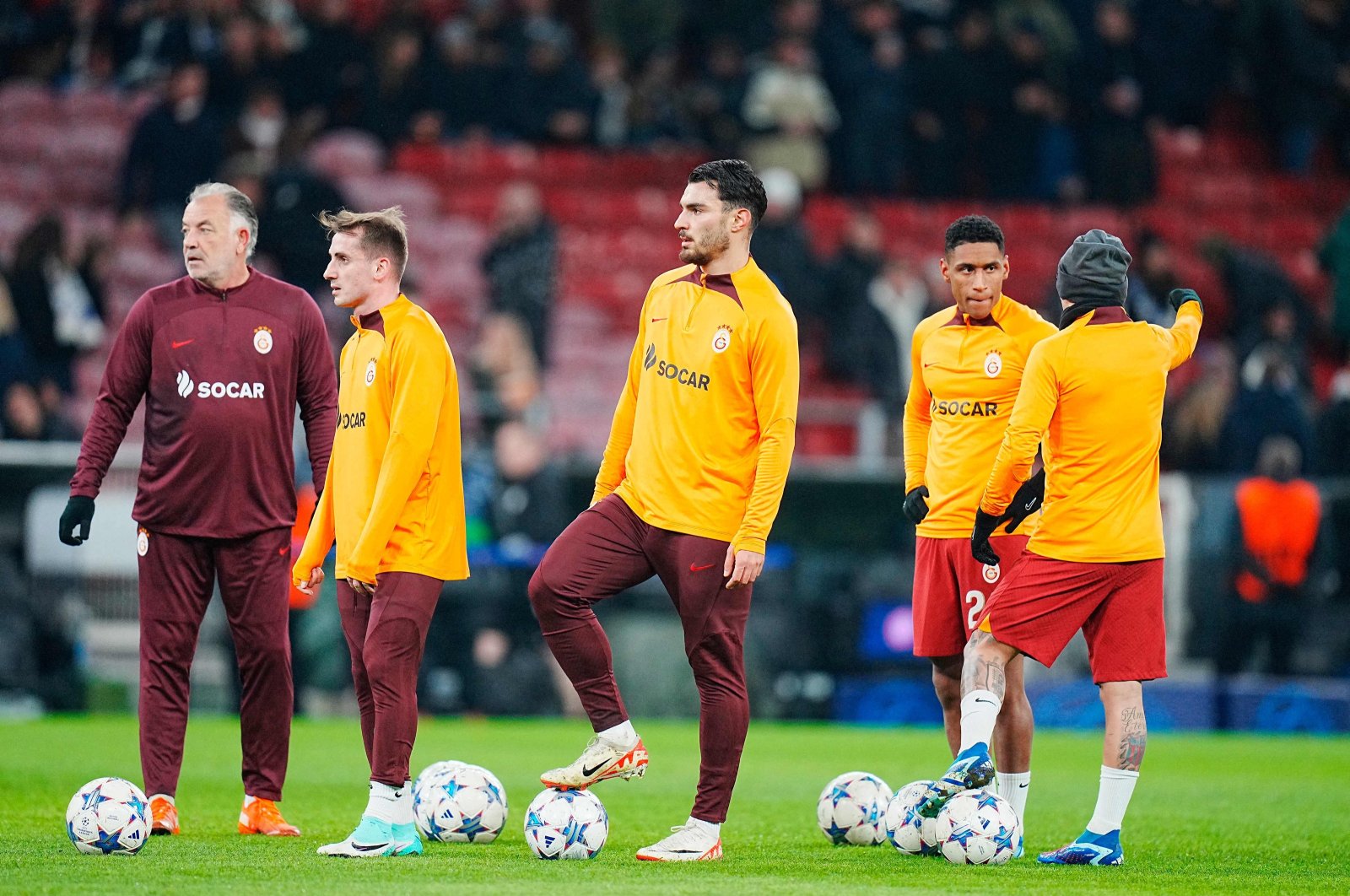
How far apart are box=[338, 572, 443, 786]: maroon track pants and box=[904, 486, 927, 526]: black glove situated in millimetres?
1941

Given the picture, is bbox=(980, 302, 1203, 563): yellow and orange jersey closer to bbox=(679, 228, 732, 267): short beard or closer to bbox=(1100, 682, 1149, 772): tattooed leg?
bbox=(1100, 682, 1149, 772): tattooed leg

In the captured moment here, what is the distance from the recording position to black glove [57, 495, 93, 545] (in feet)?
23.3

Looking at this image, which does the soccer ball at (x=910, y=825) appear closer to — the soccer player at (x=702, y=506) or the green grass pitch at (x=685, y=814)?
Result: the green grass pitch at (x=685, y=814)

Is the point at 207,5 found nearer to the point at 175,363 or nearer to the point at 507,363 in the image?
the point at 507,363

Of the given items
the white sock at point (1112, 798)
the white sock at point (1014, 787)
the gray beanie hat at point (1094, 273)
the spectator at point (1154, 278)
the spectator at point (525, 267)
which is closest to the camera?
the white sock at point (1112, 798)

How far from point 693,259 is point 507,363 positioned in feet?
29.8

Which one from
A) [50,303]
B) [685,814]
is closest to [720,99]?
[50,303]

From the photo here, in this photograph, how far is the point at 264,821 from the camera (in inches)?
281

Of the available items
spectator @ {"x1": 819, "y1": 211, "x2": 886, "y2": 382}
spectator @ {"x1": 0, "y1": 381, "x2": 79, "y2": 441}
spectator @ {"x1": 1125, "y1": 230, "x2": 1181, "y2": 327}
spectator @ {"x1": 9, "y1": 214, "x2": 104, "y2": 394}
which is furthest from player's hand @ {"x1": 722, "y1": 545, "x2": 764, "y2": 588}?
spectator @ {"x1": 1125, "y1": 230, "x2": 1181, "y2": 327}

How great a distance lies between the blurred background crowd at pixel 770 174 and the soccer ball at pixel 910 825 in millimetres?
7102

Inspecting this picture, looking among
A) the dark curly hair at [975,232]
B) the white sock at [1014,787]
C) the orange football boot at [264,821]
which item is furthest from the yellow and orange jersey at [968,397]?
the orange football boot at [264,821]

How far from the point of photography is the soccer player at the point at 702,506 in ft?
21.3

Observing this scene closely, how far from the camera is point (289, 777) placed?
31.9 feet

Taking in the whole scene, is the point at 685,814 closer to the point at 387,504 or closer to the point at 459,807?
the point at 459,807
